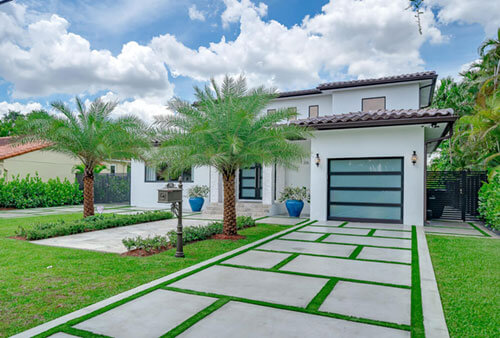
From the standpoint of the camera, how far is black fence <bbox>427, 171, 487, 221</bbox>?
39.4ft

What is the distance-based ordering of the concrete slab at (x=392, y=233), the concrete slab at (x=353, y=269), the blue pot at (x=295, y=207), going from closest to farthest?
the concrete slab at (x=353, y=269)
the concrete slab at (x=392, y=233)
the blue pot at (x=295, y=207)

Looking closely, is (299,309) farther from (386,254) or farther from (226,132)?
(226,132)

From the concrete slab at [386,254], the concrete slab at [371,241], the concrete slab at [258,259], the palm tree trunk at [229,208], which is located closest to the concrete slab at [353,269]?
the concrete slab at [258,259]

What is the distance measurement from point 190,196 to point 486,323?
13.3 m

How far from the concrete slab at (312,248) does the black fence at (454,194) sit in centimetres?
666

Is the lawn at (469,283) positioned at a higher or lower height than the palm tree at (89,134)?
lower

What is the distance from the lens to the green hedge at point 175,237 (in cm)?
683

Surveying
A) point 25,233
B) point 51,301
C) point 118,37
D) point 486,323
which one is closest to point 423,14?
point 486,323

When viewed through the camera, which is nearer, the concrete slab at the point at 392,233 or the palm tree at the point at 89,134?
the concrete slab at the point at 392,233

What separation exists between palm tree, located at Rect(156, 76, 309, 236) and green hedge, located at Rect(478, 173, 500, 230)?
5501 millimetres

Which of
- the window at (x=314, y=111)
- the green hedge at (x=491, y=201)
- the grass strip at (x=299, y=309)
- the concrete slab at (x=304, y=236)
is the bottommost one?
the concrete slab at (x=304, y=236)

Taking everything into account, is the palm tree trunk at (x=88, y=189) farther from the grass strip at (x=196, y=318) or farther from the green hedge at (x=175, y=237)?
the grass strip at (x=196, y=318)

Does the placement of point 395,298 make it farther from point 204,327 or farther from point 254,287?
point 204,327

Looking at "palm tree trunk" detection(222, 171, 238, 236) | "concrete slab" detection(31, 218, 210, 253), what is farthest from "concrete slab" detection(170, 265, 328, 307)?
"palm tree trunk" detection(222, 171, 238, 236)
